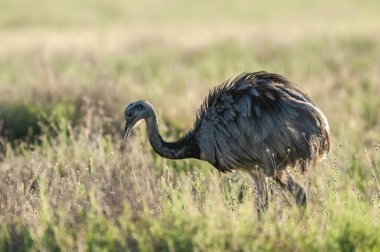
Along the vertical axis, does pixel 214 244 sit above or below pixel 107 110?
below

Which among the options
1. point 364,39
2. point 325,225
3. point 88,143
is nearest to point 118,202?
point 325,225

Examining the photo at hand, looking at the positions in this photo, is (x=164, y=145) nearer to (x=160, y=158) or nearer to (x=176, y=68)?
(x=160, y=158)

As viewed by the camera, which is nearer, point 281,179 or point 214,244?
point 214,244

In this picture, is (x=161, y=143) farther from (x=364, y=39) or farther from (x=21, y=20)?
(x=21, y=20)

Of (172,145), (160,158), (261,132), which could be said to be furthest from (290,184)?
(160,158)

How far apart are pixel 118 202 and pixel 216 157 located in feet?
3.96

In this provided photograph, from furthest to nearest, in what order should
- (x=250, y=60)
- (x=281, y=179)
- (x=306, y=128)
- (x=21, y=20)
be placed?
(x=21, y=20), (x=250, y=60), (x=281, y=179), (x=306, y=128)

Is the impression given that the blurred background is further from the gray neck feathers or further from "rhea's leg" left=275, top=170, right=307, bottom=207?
"rhea's leg" left=275, top=170, right=307, bottom=207

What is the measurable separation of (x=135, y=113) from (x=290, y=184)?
1.49m

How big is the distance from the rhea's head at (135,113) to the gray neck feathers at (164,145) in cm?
4

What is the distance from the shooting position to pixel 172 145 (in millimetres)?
6719

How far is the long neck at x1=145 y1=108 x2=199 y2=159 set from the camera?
6.56m

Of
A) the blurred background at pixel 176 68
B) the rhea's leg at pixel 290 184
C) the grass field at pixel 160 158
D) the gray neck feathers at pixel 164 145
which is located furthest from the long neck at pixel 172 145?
the blurred background at pixel 176 68

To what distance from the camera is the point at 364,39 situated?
57.3 ft
